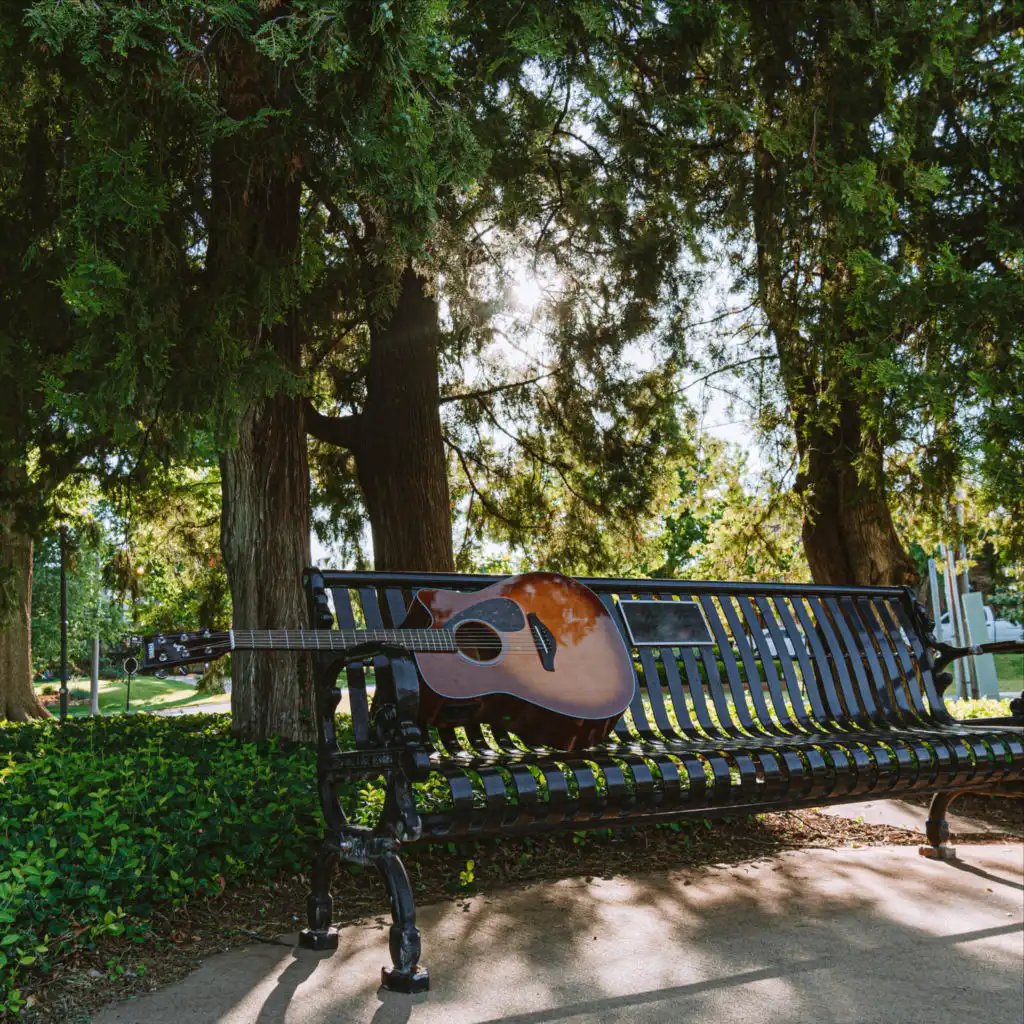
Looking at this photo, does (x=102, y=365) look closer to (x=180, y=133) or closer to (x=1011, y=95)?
(x=180, y=133)

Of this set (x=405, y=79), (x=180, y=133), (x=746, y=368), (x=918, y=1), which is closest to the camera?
(x=405, y=79)

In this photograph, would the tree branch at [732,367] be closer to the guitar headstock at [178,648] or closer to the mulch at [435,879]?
the mulch at [435,879]

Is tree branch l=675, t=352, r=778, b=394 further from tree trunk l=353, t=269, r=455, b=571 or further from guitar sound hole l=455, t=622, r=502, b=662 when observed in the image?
guitar sound hole l=455, t=622, r=502, b=662

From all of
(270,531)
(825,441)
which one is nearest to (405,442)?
(270,531)

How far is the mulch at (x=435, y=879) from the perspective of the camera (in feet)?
9.34

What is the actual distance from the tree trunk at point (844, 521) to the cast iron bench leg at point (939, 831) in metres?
3.42

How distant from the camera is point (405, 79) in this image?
139 inches

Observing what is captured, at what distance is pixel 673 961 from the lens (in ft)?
10.3

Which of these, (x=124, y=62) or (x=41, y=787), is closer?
(x=124, y=62)

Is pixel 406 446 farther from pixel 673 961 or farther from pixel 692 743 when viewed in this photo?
pixel 673 961

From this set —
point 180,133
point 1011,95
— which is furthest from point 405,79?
point 1011,95

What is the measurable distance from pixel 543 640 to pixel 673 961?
3.53 ft

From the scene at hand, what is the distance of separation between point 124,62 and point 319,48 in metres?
0.75

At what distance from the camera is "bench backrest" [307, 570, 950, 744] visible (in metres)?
3.64
